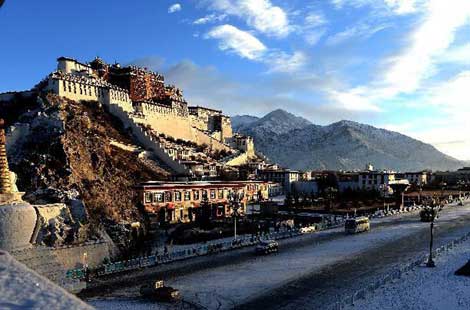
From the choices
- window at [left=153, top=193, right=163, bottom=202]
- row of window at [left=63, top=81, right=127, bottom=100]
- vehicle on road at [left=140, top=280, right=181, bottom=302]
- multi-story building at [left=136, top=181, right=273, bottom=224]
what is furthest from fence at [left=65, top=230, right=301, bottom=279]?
row of window at [left=63, top=81, right=127, bottom=100]

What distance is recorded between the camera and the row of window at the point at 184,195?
185ft

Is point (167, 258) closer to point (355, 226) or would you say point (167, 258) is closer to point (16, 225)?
point (355, 226)

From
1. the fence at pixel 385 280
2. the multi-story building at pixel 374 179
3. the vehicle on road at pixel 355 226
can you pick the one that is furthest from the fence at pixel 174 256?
the multi-story building at pixel 374 179

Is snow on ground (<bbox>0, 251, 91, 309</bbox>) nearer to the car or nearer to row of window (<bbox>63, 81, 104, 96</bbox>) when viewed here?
the car

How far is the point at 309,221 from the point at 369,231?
1283 cm

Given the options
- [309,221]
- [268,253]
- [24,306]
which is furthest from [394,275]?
[309,221]

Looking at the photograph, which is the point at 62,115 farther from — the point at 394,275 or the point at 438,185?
the point at 438,185

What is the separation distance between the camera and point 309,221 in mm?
66438

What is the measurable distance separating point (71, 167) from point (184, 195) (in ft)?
51.2

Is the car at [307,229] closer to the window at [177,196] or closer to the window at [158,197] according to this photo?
the window at [177,196]

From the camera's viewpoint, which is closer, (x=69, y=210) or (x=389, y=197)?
(x=69, y=210)

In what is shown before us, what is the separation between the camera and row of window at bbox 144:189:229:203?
56519 mm

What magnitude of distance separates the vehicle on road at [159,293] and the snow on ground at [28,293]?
2073cm

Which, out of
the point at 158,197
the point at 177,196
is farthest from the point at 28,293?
the point at 177,196
